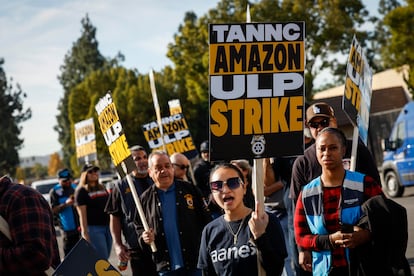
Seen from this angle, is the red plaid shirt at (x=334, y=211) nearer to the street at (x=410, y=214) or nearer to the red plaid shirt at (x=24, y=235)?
the red plaid shirt at (x=24, y=235)

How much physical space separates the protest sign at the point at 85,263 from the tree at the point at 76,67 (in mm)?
75383

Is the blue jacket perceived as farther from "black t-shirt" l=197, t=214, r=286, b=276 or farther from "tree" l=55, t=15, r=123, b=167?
"tree" l=55, t=15, r=123, b=167

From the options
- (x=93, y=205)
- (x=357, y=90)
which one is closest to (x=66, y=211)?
(x=93, y=205)

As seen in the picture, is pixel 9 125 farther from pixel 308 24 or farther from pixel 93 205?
pixel 93 205

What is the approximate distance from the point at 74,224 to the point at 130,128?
41.4m

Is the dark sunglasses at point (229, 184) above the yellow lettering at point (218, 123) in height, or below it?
below

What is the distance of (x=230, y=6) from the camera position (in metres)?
40.1

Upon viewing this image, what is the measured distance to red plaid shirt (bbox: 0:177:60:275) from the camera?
4.01m

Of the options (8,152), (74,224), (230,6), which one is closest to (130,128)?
(230,6)

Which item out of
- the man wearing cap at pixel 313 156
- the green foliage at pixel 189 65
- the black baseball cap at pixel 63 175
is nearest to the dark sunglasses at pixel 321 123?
the man wearing cap at pixel 313 156

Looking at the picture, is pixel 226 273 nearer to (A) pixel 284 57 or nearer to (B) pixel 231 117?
(B) pixel 231 117

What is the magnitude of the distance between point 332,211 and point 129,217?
322 centimetres

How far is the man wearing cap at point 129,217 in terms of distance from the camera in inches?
283

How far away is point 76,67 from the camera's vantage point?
8231 cm
